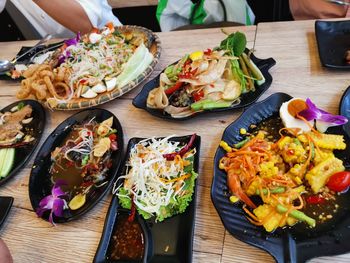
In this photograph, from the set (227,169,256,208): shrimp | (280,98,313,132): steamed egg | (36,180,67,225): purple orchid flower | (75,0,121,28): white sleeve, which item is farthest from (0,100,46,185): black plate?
(280,98,313,132): steamed egg

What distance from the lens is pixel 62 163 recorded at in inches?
60.2

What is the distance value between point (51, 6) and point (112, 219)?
1.83 meters

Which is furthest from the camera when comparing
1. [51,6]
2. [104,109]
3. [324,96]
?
[51,6]

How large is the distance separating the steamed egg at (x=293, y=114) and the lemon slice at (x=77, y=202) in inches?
34.3

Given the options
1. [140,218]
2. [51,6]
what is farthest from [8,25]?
[140,218]

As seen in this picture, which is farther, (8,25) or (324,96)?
(8,25)

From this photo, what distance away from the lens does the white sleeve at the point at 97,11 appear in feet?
7.84

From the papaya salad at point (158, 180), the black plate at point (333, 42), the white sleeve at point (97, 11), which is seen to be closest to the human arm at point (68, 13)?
the white sleeve at point (97, 11)

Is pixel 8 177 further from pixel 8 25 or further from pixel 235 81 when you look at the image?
pixel 8 25

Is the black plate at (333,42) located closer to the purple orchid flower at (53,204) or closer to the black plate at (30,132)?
the purple orchid flower at (53,204)

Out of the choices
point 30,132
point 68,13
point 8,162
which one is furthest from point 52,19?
point 8,162

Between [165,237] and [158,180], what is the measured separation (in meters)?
0.21

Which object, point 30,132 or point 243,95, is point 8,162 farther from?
point 243,95

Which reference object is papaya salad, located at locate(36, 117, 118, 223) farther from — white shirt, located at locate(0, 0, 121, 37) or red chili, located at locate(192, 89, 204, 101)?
white shirt, located at locate(0, 0, 121, 37)
